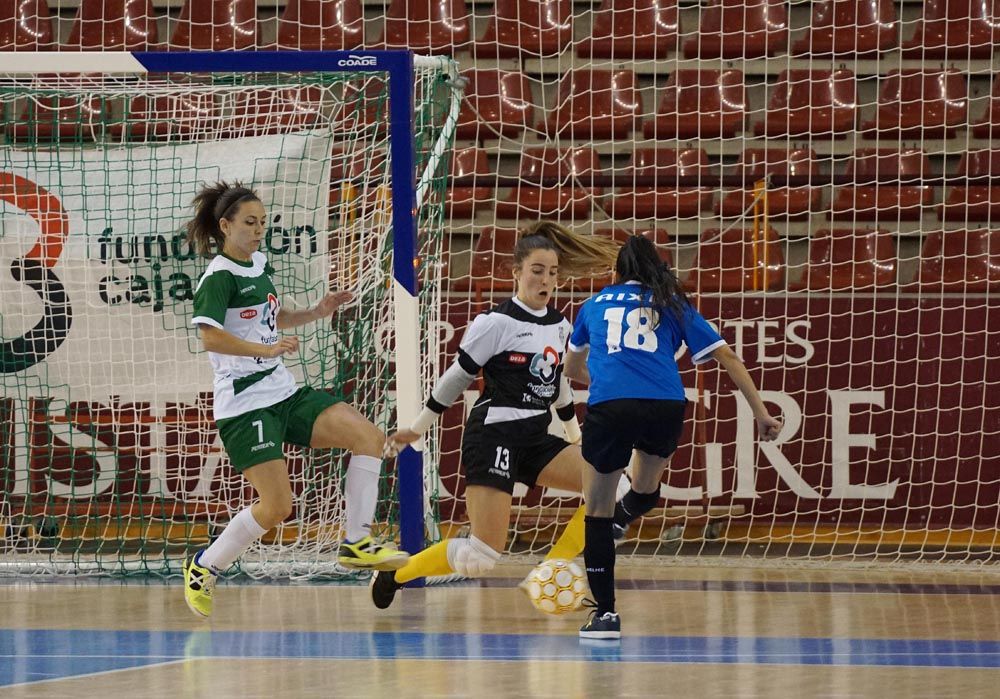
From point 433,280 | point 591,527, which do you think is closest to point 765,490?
point 433,280

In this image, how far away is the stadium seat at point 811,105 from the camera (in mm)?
11250

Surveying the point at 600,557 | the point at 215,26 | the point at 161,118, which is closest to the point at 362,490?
the point at 600,557

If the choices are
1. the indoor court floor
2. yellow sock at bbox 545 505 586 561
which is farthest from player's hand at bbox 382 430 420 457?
yellow sock at bbox 545 505 586 561

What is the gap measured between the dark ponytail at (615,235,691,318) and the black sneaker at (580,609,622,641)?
126cm

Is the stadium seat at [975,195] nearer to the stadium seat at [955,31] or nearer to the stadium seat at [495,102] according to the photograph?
the stadium seat at [955,31]

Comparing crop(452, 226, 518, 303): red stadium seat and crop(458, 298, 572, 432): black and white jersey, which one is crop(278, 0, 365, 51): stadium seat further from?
crop(458, 298, 572, 432): black and white jersey

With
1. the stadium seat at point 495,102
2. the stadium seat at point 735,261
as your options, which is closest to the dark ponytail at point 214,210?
the stadium seat at point 735,261

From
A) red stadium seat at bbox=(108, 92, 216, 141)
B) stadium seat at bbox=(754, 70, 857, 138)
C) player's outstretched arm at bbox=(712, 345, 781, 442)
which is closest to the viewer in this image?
player's outstretched arm at bbox=(712, 345, 781, 442)

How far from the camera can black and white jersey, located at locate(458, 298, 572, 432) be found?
20.9 feet

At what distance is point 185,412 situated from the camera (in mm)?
9266

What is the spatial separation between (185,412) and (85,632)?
321 centimetres

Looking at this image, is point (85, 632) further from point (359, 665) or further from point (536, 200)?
point (536, 200)

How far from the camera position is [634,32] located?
461 inches

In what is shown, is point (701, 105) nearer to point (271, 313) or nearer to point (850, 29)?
point (850, 29)
